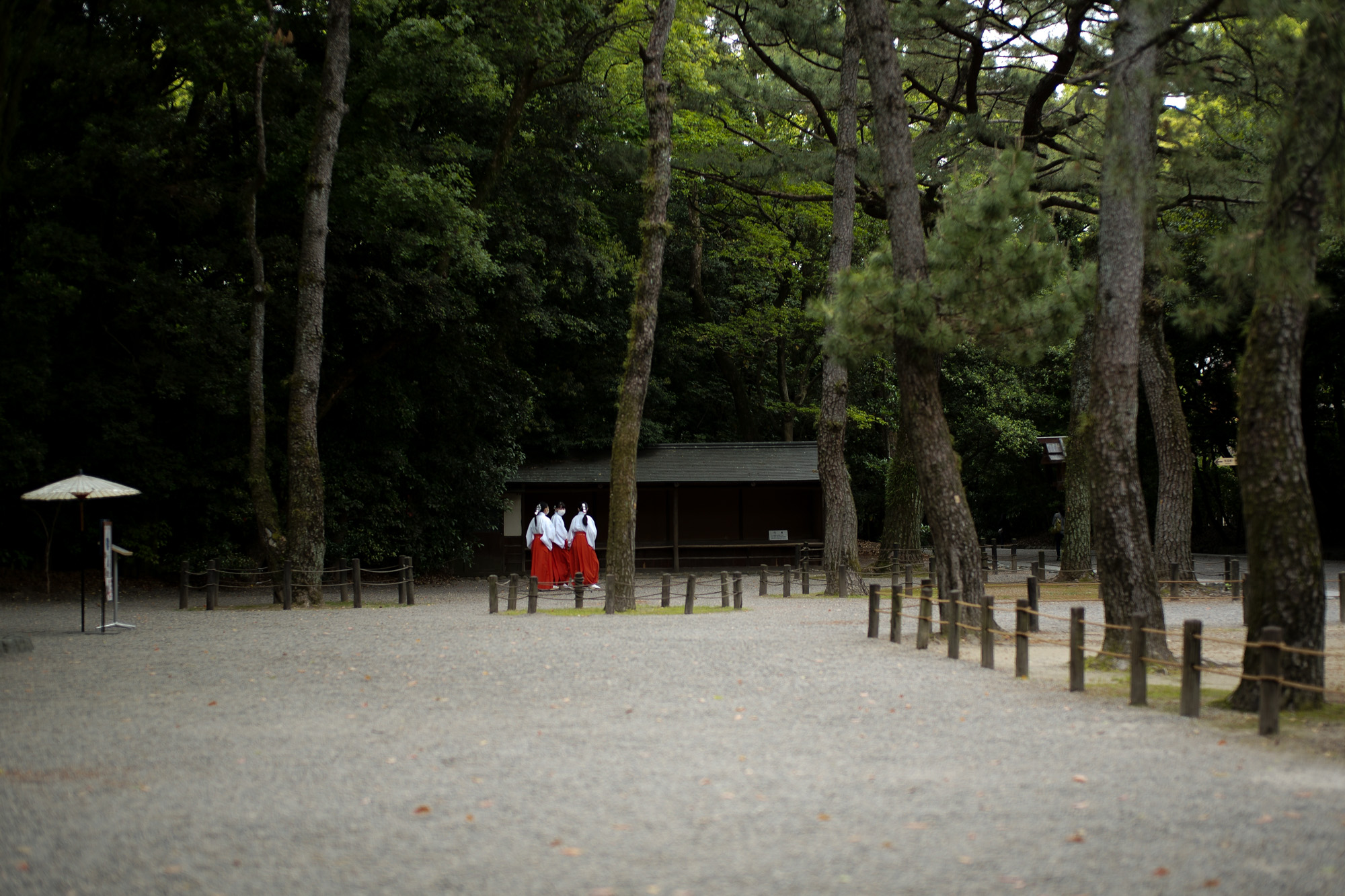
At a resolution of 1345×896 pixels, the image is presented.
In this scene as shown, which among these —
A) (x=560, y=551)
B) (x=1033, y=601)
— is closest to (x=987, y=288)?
(x=1033, y=601)

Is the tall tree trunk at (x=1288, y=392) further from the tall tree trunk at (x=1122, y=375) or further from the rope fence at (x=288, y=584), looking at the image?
the rope fence at (x=288, y=584)

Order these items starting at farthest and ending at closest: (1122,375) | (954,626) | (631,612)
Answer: (631,612)
(954,626)
(1122,375)

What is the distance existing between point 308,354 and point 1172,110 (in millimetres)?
13172

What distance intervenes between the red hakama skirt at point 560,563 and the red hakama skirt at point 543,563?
56 mm

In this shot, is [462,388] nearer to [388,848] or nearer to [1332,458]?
[388,848]

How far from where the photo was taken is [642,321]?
15812mm

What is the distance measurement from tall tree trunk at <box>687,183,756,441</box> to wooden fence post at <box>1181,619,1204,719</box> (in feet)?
74.6

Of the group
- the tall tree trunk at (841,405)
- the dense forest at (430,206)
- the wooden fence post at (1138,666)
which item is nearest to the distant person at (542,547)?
the dense forest at (430,206)

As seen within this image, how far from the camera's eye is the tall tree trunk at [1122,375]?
956 cm

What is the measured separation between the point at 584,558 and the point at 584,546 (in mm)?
291

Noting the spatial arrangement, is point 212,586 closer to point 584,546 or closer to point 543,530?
point 543,530

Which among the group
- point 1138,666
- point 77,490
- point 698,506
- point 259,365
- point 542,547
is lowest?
point 1138,666

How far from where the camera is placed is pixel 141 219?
746 inches

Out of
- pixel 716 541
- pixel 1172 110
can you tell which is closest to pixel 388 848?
pixel 1172 110
